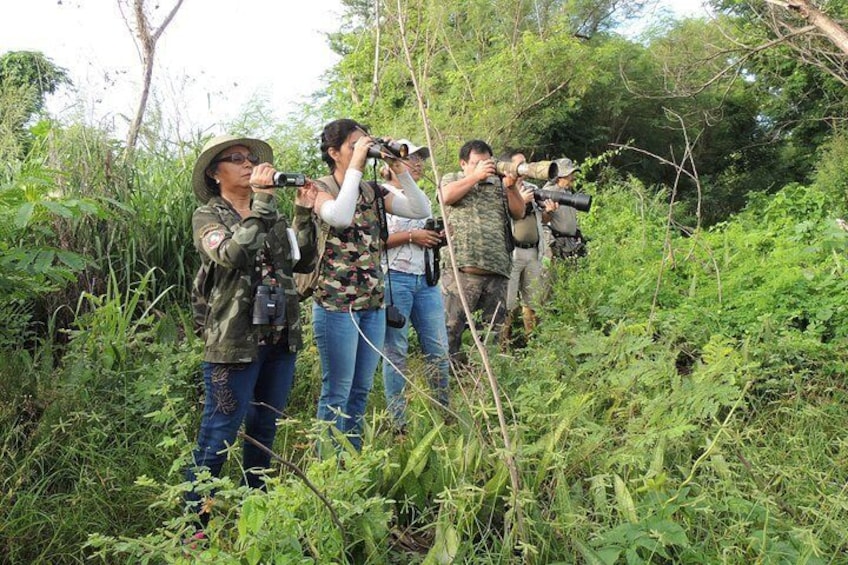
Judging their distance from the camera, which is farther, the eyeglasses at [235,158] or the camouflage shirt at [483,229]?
the camouflage shirt at [483,229]

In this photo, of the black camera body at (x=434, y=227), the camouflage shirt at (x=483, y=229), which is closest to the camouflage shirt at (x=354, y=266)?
the black camera body at (x=434, y=227)

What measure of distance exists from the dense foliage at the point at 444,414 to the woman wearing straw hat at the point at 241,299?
0.22m

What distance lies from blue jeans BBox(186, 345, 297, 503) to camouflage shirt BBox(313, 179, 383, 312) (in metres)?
0.37

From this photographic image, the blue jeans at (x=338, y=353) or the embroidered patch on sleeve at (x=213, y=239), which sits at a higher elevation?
the embroidered patch on sleeve at (x=213, y=239)

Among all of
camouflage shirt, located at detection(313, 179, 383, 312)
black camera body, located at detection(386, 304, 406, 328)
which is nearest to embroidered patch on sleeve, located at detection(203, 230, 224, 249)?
camouflage shirt, located at detection(313, 179, 383, 312)

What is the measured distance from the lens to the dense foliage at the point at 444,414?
220 centimetres

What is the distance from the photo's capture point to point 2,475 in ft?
10.1

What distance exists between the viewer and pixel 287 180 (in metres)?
2.93

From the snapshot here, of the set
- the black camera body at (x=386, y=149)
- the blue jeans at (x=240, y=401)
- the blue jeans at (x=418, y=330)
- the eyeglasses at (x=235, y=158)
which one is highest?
the black camera body at (x=386, y=149)

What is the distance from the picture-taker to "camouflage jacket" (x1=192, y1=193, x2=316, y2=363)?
Answer: 2820 mm

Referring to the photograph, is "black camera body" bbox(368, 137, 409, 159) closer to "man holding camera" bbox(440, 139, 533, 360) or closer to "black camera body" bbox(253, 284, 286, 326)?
"black camera body" bbox(253, 284, 286, 326)

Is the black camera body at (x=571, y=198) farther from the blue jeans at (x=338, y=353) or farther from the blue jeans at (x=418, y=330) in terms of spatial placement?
the blue jeans at (x=338, y=353)

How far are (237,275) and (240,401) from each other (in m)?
0.45

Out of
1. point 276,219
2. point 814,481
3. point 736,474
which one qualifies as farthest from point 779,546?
point 276,219
